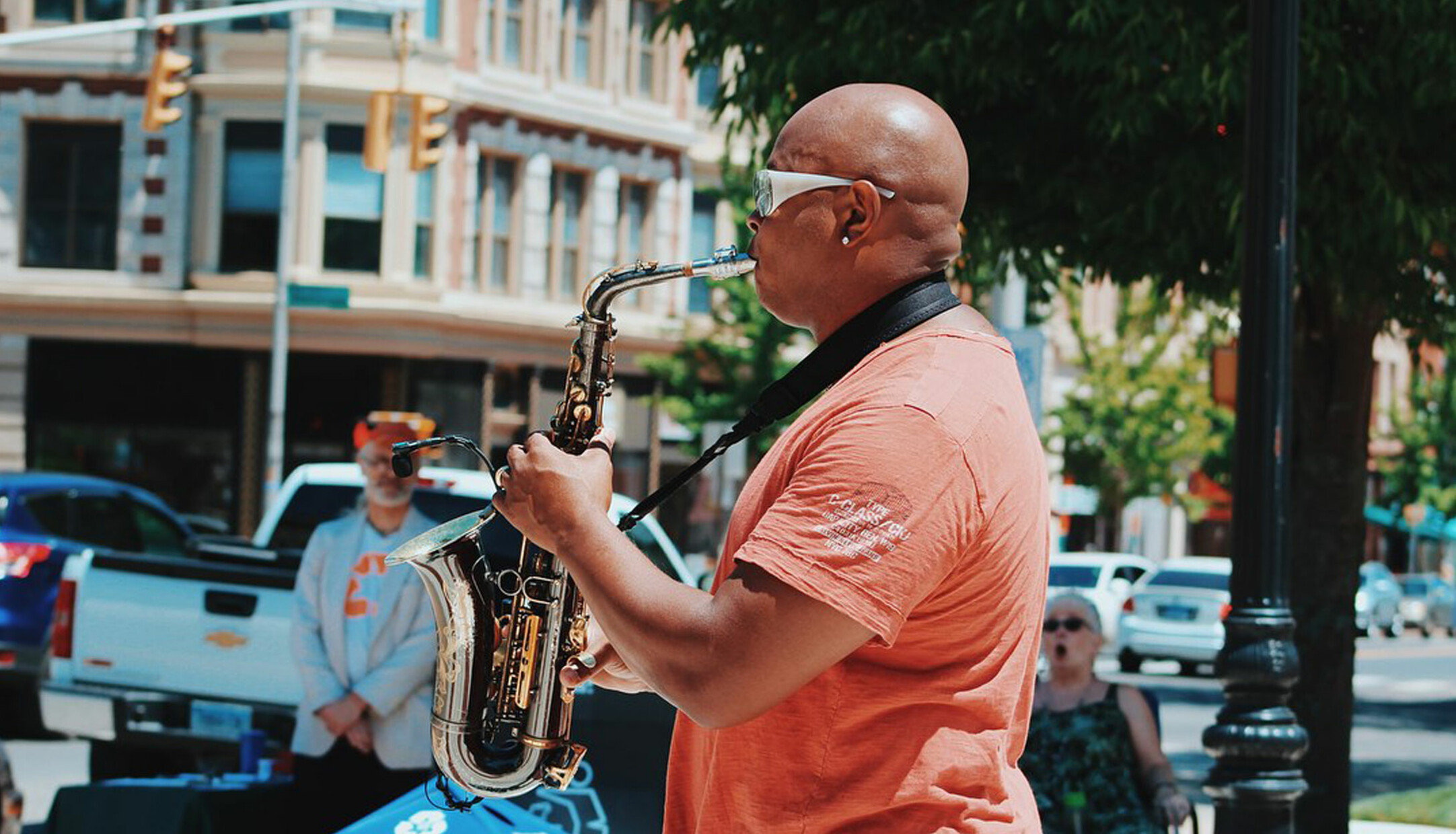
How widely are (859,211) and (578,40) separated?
1253 inches

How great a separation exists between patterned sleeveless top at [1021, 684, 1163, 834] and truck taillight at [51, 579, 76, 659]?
516cm

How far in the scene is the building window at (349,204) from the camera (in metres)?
30.4

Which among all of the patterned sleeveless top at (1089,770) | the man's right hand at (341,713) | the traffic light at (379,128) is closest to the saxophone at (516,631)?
the man's right hand at (341,713)

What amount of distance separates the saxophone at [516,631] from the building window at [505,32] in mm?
29208

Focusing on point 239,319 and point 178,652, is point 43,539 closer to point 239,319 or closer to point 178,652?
point 178,652

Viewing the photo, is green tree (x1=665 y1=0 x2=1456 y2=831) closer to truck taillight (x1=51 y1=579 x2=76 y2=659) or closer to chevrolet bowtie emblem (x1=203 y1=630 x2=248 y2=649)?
chevrolet bowtie emblem (x1=203 y1=630 x2=248 y2=649)

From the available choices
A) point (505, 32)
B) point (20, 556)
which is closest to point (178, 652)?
point (20, 556)

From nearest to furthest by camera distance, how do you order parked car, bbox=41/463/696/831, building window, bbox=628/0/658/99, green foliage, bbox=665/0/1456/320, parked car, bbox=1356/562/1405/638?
1. green foliage, bbox=665/0/1456/320
2. parked car, bbox=41/463/696/831
3. building window, bbox=628/0/658/99
4. parked car, bbox=1356/562/1405/638

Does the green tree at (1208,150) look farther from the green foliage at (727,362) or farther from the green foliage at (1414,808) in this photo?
the green foliage at (727,362)

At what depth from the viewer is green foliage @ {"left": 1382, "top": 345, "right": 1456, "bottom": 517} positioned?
48.8m

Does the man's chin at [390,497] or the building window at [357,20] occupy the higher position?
the building window at [357,20]

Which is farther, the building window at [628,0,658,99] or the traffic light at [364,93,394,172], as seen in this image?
the building window at [628,0,658,99]

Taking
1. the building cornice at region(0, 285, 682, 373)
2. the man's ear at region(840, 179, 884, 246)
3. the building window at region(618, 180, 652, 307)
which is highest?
the building window at region(618, 180, 652, 307)

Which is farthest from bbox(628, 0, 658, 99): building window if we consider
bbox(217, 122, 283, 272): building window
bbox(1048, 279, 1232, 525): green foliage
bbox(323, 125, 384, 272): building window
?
bbox(1048, 279, 1232, 525): green foliage
